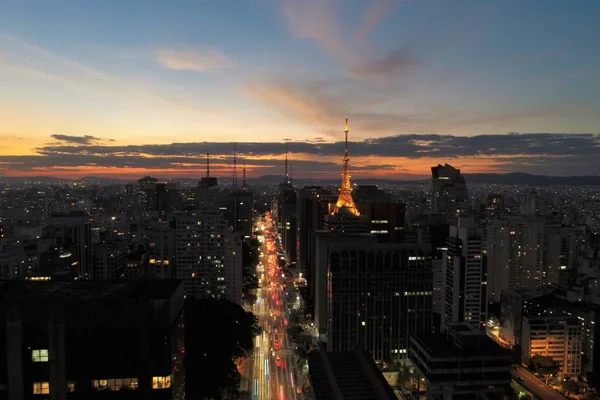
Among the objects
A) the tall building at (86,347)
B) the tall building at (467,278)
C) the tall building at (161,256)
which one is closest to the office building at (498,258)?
the tall building at (467,278)

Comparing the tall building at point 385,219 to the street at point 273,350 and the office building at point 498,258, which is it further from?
the street at point 273,350

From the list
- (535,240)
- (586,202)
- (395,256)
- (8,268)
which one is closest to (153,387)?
(395,256)

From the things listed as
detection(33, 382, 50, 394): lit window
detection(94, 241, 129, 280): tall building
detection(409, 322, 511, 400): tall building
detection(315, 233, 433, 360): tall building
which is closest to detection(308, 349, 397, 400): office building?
detection(409, 322, 511, 400): tall building

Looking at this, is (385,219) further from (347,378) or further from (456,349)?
(456,349)

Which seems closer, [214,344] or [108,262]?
[214,344]

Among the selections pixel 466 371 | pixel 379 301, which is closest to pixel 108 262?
pixel 379 301

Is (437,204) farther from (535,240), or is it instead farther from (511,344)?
(511,344)

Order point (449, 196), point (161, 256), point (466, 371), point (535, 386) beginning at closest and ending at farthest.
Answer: point (466, 371) < point (535, 386) < point (161, 256) < point (449, 196)
